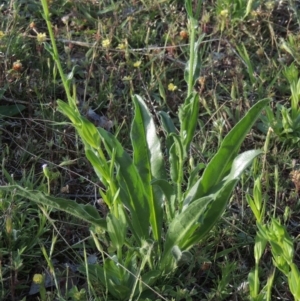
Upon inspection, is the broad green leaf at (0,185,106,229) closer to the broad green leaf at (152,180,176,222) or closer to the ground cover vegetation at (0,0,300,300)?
the ground cover vegetation at (0,0,300,300)

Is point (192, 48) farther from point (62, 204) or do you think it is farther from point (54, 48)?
point (62, 204)

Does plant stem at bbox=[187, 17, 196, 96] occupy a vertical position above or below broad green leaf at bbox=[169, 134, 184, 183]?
above

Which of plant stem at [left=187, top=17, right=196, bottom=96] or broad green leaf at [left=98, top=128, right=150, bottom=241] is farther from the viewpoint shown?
broad green leaf at [left=98, top=128, right=150, bottom=241]

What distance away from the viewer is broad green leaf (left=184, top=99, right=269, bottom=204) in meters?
1.55

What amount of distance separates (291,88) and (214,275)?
84 centimetres

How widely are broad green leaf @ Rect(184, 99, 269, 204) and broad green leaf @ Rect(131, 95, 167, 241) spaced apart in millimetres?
103

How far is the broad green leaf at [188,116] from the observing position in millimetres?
1522

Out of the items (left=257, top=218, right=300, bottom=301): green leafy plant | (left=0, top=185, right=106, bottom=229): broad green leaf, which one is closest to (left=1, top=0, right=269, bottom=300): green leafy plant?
(left=0, top=185, right=106, bottom=229): broad green leaf

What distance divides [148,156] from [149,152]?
0.04 feet

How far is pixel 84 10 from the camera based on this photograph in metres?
2.77

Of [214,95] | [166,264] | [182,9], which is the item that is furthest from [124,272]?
[182,9]

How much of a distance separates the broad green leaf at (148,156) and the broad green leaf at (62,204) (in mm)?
→ 154

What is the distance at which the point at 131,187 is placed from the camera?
1632mm

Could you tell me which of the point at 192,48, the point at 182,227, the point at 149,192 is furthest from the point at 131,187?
the point at 192,48
